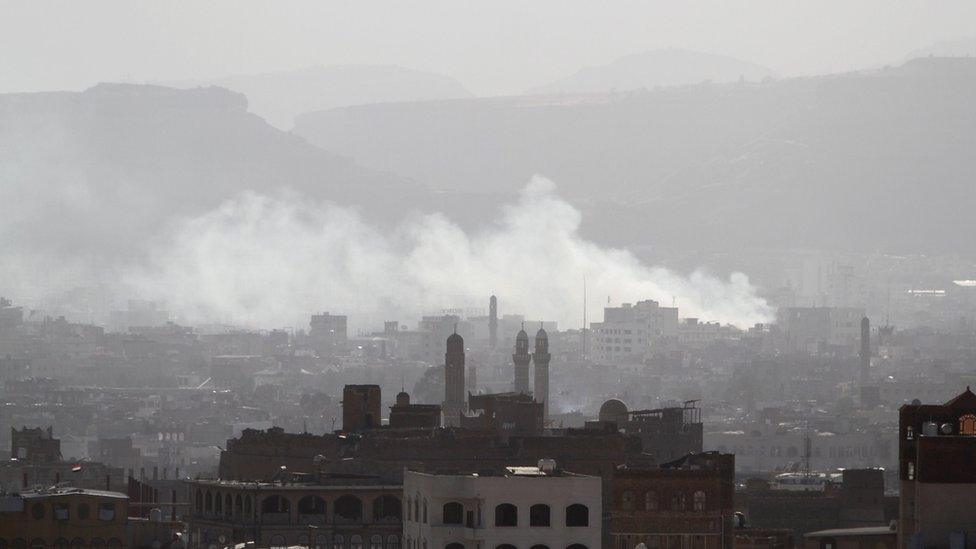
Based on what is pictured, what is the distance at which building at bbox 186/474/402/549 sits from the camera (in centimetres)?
6284

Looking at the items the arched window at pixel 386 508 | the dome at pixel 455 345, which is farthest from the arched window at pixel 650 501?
the dome at pixel 455 345

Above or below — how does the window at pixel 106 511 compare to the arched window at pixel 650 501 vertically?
below

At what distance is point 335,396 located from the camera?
187m

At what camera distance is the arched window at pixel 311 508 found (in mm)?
64500

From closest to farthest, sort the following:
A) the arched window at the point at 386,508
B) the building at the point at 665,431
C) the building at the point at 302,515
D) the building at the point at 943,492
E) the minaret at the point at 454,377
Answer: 1. the building at the point at 943,492
2. the building at the point at 302,515
3. the arched window at the point at 386,508
4. the building at the point at 665,431
5. the minaret at the point at 454,377

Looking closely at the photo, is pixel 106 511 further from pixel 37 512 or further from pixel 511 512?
pixel 511 512

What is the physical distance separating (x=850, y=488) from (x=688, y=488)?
29810mm

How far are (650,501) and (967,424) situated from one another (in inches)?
329

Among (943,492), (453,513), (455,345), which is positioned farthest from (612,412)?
(943,492)

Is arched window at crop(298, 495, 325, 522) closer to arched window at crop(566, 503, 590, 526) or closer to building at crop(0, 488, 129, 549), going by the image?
building at crop(0, 488, 129, 549)

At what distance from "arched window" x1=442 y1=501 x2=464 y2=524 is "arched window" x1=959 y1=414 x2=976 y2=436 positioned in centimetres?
680

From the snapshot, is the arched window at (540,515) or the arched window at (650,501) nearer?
the arched window at (540,515)

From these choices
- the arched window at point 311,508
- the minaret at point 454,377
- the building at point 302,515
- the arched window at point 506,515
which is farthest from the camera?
the minaret at point 454,377

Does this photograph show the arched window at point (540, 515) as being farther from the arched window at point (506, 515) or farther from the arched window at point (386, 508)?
the arched window at point (386, 508)
